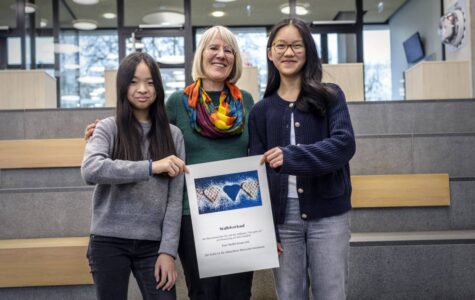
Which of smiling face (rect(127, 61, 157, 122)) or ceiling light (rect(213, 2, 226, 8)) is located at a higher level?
ceiling light (rect(213, 2, 226, 8))

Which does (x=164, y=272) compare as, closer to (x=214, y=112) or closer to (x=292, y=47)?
(x=214, y=112)

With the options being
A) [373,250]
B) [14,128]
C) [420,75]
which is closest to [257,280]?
[373,250]

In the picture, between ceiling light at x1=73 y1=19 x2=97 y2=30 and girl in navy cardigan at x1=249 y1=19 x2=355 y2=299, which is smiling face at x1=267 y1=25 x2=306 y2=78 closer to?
girl in navy cardigan at x1=249 y1=19 x2=355 y2=299

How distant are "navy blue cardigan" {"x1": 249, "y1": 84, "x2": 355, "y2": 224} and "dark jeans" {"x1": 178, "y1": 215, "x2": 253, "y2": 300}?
25cm

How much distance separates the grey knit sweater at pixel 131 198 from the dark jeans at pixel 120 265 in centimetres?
3

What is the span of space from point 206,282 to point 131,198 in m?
0.35

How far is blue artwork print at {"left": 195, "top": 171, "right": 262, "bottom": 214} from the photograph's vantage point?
4.67 feet

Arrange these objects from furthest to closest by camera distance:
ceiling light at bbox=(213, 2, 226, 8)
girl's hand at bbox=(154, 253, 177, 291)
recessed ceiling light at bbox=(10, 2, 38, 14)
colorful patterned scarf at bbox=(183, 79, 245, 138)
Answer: ceiling light at bbox=(213, 2, 226, 8) → recessed ceiling light at bbox=(10, 2, 38, 14) → colorful patterned scarf at bbox=(183, 79, 245, 138) → girl's hand at bbox=(154, 253, 177, 291)

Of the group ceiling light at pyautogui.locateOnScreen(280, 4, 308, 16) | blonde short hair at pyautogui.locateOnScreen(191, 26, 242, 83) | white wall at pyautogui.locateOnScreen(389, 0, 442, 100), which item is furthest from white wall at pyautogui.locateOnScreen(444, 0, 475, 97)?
blonde short hair at pyautogui.locateOnScreen(191, 26, 242, 83)

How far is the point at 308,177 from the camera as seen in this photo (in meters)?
1.42

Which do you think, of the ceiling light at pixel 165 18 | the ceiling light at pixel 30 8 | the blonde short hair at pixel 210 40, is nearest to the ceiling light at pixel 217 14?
the ceiling light at pixel 165 18

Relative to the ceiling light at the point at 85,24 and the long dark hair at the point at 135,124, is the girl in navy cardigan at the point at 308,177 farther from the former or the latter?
the ceiling light at the point at 85,24

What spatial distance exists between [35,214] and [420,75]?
4642 mm

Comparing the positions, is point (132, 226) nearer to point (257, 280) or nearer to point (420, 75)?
point (257, 280)
